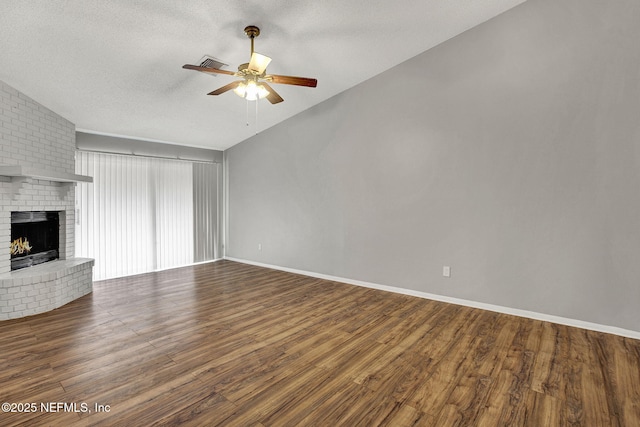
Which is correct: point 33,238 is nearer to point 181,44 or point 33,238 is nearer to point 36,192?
point 36,192

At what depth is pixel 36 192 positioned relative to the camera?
3.90 metres

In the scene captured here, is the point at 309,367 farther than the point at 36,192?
No

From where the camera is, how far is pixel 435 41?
390 cm

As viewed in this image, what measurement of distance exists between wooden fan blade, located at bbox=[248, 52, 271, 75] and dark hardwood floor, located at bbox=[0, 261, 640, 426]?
261 cm

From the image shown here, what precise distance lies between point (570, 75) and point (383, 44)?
6.88ft

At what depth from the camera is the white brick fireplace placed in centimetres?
336

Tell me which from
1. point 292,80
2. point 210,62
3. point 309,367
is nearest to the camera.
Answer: point 309,367

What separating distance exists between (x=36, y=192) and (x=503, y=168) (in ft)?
19.6

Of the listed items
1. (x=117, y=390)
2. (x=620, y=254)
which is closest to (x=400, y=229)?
(x=620, y=254)

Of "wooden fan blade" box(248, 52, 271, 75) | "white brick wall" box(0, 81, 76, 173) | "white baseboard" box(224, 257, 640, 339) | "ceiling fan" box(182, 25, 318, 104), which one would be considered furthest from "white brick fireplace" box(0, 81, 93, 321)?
"white baseboard" box(224, 257, 640, 339)

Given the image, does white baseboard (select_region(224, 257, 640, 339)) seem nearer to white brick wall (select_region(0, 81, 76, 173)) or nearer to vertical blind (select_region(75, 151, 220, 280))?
vertical blind (select_region(75, 151, 220, 280))

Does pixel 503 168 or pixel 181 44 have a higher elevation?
pixel 181 44

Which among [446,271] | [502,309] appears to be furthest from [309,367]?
[502,309]

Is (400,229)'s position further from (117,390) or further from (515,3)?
(117,390)
